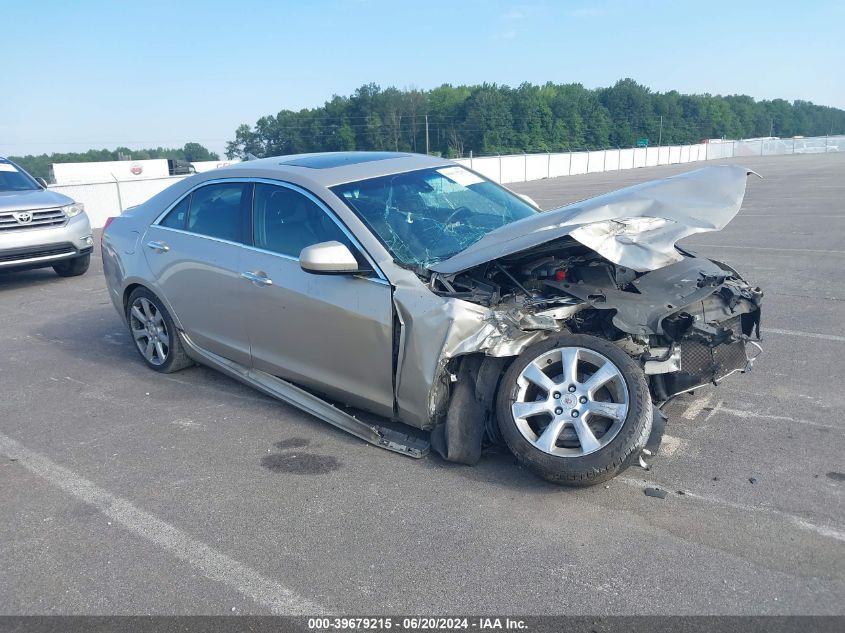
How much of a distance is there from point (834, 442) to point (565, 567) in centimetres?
204

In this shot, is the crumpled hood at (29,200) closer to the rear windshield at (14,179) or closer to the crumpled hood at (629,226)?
the rear windshield at (14,179)

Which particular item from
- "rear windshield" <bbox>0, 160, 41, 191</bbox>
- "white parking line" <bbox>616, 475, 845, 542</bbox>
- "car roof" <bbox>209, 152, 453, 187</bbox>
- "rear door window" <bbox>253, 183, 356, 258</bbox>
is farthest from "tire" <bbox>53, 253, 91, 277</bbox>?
"white parking line" <bbox>616, 475, 845, 542</bbox>

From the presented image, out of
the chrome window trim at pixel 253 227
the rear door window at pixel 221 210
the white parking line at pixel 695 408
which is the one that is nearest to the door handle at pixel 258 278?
the chrome window trim at pixel 253 227

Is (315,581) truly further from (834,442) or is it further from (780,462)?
(834,442)

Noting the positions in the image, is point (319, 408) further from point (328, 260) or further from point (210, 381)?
point (210, 381)

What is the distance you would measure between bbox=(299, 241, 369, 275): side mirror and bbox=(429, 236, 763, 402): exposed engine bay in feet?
1.64

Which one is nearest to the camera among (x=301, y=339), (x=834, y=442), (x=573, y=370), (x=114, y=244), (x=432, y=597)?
(x=432, y=597)

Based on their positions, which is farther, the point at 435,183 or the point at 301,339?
the point at 435,183

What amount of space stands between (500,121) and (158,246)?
78179 mm

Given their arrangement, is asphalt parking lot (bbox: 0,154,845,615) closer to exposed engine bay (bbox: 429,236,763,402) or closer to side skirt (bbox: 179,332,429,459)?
side skirt (bbox: 179,332,429,459)

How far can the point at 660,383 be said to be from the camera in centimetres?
403

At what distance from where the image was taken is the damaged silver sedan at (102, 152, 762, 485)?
3.65 m

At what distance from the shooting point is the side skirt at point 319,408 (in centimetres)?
413

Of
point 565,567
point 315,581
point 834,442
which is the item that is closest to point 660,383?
point 834,442
